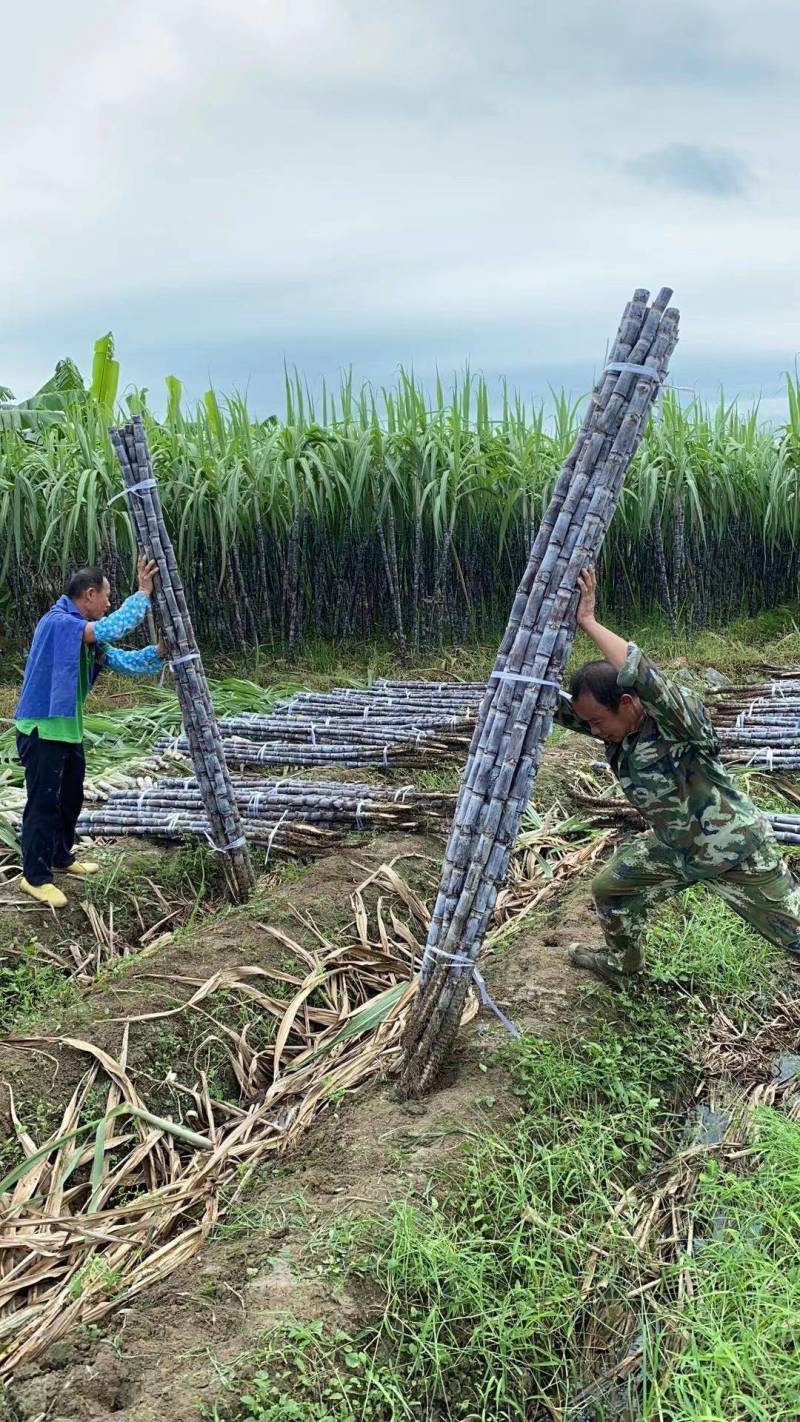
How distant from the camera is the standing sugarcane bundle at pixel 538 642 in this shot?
2580mm

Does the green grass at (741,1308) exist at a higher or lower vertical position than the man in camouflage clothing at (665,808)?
lower

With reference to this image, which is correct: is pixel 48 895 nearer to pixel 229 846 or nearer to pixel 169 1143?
pixel 229 846

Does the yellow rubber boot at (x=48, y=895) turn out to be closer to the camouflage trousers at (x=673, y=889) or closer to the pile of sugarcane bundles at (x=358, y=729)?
the pile of sugarcane bundles at (x=358, y=729)

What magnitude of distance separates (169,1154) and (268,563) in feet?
18.9

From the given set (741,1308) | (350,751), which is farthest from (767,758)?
(741,1308)

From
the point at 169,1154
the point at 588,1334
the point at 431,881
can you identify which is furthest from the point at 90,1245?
the point at 431,881

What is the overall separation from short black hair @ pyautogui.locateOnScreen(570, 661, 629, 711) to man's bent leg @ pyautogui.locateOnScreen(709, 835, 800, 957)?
24.1 inches

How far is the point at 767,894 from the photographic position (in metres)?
3.00

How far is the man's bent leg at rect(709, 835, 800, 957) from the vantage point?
2955 millimetres

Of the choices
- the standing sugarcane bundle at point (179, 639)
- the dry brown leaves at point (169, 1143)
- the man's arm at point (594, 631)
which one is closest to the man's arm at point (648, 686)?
the man's arm at point (594, 631)

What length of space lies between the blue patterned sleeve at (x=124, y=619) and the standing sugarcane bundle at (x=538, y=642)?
1.47 metres

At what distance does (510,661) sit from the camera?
2592 mm

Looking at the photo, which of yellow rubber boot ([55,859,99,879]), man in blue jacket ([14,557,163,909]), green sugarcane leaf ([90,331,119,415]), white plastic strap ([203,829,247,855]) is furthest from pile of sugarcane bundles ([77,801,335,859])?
green sugarcane leaf ([90,331,119,415])

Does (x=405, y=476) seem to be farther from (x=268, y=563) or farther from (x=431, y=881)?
(x=431, y=881)
